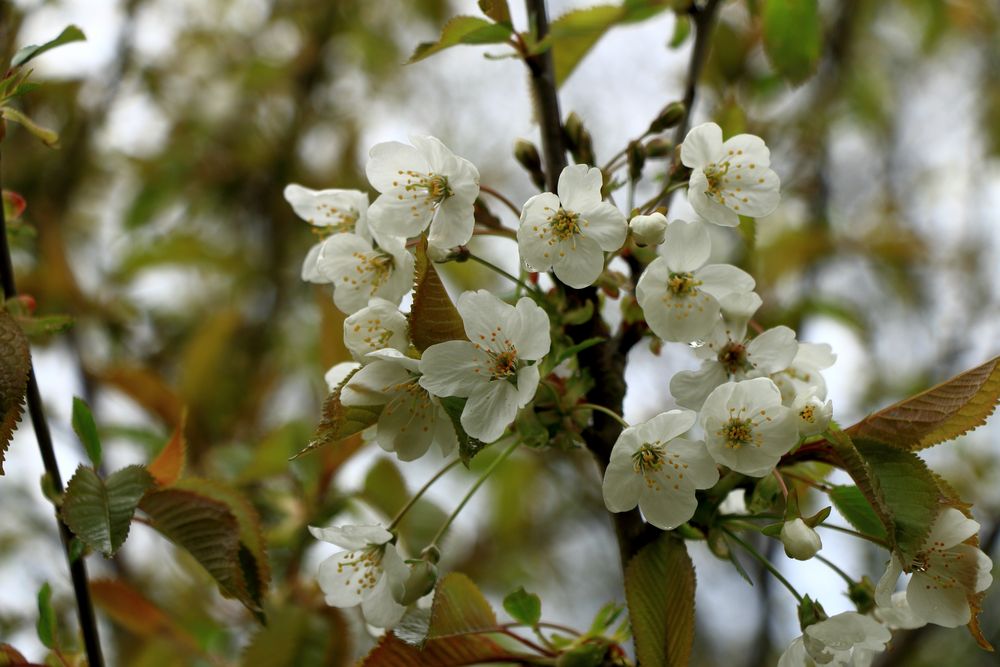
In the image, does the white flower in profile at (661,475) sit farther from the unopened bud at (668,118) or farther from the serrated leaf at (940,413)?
the unopened bud at (668,118)

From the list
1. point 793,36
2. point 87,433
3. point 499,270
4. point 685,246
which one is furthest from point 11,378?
point 793,36

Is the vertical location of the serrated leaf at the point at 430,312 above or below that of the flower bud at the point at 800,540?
above

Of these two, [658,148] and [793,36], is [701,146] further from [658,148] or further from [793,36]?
[793,36]

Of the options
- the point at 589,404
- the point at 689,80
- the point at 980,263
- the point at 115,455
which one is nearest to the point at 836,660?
the point at 589,404

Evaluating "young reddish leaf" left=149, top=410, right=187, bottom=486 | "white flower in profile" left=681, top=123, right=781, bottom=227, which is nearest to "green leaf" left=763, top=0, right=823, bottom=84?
"white flower in profile" left=681, top=123, right=781, bottom=227

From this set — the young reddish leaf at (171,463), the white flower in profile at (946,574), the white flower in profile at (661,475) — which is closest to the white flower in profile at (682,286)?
the white flower in profile at (661,475)

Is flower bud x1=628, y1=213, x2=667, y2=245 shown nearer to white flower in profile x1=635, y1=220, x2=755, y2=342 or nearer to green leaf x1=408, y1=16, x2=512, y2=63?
white flower in profile x1=635, y1=220, x2=755, y2=342
